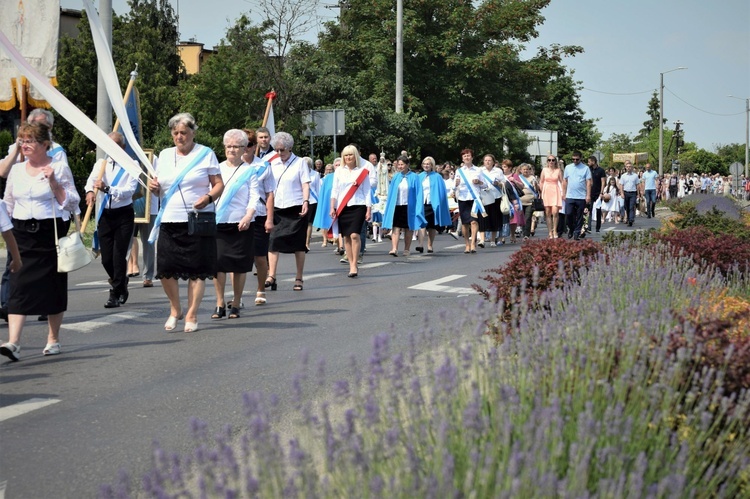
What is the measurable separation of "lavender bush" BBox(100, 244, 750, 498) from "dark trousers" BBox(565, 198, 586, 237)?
18229 mm

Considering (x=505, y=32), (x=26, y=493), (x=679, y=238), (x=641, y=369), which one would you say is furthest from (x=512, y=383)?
(x=505, y=32)

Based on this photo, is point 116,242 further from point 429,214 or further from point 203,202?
point 429,214

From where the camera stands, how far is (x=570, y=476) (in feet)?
10.3

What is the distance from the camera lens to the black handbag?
959 cm

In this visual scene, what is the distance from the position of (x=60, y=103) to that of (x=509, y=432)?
218 inches

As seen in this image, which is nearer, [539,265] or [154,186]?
[539,265]

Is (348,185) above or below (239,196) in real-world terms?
above

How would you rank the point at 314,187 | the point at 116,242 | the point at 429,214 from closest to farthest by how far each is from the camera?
the point at 116,242 < the point at 314,187 < the point at 429,214

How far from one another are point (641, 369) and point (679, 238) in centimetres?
761

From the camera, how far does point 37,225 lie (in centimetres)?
884

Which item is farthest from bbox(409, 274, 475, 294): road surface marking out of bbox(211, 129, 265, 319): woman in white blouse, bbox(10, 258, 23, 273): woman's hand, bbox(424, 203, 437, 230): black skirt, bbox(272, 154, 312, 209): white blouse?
bbox(10, 258, 23, 273): woman's hand

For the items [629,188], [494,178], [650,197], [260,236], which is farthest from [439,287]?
[650,197]

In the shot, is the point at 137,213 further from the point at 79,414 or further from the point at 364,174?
the point at 79,414

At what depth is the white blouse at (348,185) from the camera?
50.8ft
